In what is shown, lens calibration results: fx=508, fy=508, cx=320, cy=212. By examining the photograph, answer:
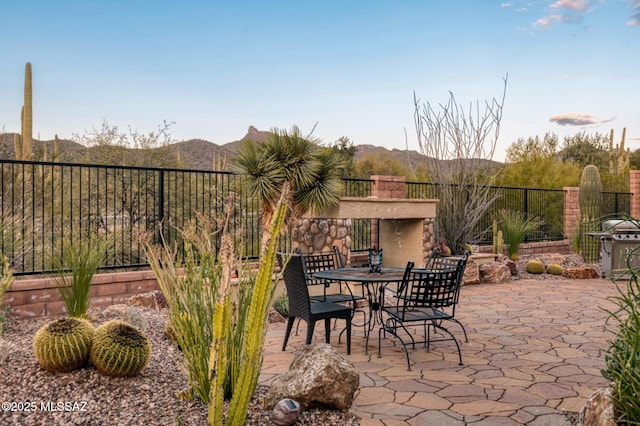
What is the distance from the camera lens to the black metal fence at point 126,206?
6.68 m

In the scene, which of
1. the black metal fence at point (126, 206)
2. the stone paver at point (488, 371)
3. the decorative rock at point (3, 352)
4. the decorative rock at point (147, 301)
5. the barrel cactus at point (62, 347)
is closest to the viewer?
the stone paver at point (488, 371)

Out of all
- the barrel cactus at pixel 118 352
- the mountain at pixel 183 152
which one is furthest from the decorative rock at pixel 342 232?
the barrel cactus at pixel 118 352

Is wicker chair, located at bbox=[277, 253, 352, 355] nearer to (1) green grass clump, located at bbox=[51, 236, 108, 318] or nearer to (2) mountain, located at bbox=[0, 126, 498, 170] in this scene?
(1) green grass clump, located at bbox=[51, 236, 108, 318]

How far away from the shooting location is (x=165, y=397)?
12.0ft

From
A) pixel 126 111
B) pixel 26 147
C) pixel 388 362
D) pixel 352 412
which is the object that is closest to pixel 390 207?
pixel 388 362

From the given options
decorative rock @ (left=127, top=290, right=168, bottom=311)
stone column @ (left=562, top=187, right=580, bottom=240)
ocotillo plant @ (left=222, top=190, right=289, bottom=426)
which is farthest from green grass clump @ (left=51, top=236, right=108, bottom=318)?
stone column @ (left=562, top=187, right=580, bottom=240)

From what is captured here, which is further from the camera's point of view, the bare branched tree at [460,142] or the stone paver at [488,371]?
the bare branched tree at [460,142]

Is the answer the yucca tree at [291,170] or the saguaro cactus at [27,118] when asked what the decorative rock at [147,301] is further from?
the saguaro cactus at [27,118]

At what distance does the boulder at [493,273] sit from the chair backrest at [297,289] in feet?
21.2

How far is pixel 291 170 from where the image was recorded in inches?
325

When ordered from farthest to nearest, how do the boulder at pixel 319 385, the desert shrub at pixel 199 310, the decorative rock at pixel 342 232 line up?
the decorative rock at pixel 342 232
the boulder at pixel 319 385
the desert shrub at pixel 199 310

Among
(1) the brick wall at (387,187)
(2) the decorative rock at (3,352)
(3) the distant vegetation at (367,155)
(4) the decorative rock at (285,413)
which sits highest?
(3) the distant vegetation at (367,155)

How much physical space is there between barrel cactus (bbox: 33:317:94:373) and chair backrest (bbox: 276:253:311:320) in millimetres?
1792

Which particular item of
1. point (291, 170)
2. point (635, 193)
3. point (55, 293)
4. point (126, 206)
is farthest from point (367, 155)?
point (55, 293)
